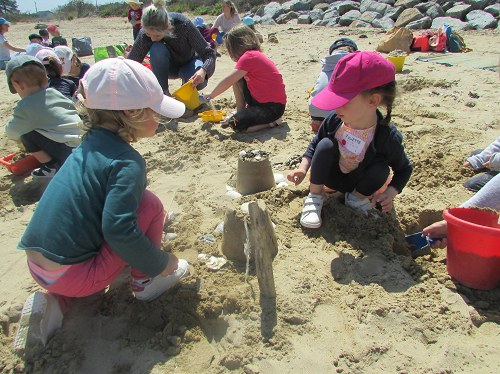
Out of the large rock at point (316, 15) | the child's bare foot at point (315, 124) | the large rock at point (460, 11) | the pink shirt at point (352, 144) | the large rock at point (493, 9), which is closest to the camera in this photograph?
the pink shirt at point (352, 144)

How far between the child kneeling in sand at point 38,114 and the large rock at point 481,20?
30.8 feet

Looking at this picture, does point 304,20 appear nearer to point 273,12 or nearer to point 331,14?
point 331,14

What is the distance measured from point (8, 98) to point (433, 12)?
399 inches

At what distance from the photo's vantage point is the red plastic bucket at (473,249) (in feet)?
6.20

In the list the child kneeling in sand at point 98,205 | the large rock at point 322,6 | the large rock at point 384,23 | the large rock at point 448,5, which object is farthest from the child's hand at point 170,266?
the large rock at point 322,6

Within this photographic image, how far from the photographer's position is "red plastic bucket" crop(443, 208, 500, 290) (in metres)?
1.89

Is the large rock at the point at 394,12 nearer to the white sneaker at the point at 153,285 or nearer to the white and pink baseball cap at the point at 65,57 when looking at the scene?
the white and pink baseball cap at the point at 65,57

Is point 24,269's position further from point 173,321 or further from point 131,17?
point 131,17

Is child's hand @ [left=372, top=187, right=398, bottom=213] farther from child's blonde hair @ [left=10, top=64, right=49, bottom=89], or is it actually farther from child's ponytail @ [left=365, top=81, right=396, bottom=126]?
child's blonde hair @ [left=10, top=64, right=49, bottom=89]

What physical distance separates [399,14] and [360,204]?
35.6 feet

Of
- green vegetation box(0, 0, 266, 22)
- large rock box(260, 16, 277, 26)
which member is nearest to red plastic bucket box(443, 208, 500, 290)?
large rock box(260, 16, 277, 26)

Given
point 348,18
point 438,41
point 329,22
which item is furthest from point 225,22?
point 329,22

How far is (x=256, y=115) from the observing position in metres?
4.08

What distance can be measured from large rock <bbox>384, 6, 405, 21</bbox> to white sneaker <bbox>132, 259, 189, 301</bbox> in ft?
38.0
